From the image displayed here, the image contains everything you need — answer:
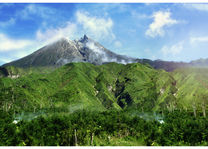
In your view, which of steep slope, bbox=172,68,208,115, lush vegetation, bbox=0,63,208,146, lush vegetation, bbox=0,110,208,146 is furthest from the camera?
steep slope, bbox=172,68,208,115

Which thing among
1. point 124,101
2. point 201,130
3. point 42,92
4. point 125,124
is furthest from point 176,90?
point 201,130

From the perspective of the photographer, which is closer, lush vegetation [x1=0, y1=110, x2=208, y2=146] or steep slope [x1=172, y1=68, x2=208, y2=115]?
lush vegetation [x1=0, y1=110, x2=208, y2=146]

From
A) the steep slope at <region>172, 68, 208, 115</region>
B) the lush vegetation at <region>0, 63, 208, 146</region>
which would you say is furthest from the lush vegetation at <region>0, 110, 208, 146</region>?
the steep slope at <region>172, 68, 208, 115</region>

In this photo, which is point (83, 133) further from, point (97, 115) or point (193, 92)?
point (193, 92)

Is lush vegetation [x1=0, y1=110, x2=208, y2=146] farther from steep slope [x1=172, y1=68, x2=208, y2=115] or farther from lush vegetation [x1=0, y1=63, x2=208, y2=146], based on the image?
steep slope [x1=172, y1=68, x2=208, y2=115]

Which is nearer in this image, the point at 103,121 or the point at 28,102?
the point at 103,121

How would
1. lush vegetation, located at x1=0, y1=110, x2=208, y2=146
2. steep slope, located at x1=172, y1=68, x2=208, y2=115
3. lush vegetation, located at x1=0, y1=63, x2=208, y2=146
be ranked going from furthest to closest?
steep slope, located at x1=172, y1=68, x2=208, y2=115 < lush vegetation, located at x1=0, y1=63, x2=208, y2=146 < lush vegetation, located at x1=0, y1=110, x2=208, y2=146

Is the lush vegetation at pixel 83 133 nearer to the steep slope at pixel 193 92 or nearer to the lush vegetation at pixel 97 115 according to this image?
the lush vegetation at pixel 97 115

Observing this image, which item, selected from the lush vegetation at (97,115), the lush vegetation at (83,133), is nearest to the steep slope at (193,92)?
the lush vegetation at (97,115)

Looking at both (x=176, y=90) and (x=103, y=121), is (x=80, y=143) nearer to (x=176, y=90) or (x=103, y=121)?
(x=103, y=121)

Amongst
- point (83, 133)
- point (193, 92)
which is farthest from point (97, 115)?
point (193, 92)

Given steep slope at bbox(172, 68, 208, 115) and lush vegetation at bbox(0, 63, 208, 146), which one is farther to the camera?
steep slope at bbox(172, 68, 208, 115)
